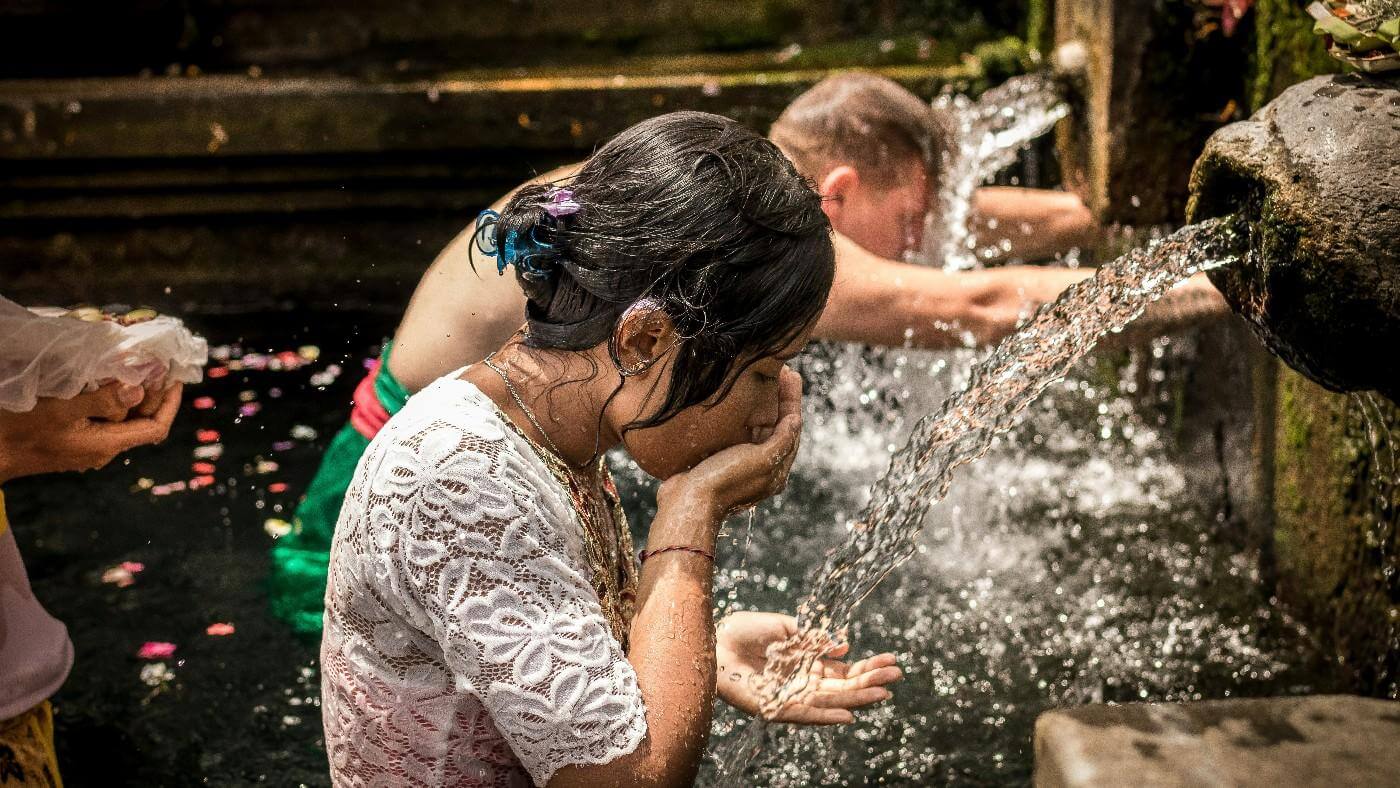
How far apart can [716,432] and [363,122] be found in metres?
4.02

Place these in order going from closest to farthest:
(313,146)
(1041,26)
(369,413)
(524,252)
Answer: (524,252) < (369,413) < (1041,26) < (313,146)

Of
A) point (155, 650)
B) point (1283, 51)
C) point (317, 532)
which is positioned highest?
point (1283, 51)

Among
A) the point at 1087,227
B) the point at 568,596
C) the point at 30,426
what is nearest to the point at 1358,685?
the point at 1087,227

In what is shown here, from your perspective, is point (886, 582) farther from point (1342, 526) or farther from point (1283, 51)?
point (1283, 51)

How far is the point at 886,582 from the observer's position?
11.6 feet

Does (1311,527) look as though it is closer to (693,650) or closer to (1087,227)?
(1087,227)

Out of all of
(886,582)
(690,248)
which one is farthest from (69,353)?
(886,582)

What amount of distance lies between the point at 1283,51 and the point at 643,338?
7.27ft

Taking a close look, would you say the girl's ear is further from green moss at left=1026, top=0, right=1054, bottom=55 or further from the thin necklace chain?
green moss at left=1026, top=0, right=1054, bottom=55

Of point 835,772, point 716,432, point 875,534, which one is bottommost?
point 835,772

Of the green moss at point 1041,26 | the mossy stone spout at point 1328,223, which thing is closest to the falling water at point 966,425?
the mossy stone spout at point 1328,223

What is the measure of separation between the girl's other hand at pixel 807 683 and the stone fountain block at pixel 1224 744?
34cm

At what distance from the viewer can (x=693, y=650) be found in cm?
165

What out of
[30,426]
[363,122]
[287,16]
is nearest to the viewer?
[30,426]
